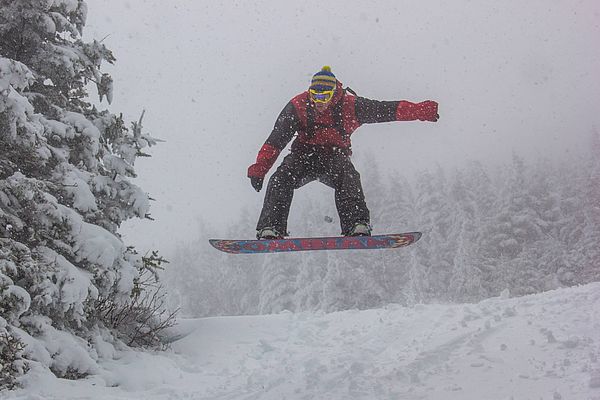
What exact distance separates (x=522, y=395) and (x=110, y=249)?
512 centimetres

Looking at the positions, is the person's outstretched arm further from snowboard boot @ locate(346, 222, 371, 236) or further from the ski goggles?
snowboard boot @ locate(346, 222, 371, 236)

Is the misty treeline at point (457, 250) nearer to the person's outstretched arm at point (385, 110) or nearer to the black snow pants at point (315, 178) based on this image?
the black snow pants at point (315, 178)

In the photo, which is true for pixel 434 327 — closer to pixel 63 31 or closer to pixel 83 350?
pixel 83 350

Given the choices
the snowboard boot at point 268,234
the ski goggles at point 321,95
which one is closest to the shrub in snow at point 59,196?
the snowboard boot at point 268,234

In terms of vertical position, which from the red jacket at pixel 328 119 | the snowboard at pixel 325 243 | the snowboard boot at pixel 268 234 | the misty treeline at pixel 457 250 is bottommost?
the snowboard at pixel 325 243

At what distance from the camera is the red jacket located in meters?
6.91

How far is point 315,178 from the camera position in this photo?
286 inches

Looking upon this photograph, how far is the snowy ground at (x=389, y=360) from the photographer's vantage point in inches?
219

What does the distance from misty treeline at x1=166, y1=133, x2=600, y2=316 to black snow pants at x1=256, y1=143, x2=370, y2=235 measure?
2433 cm

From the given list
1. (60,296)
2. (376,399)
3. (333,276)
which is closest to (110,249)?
(60,296)

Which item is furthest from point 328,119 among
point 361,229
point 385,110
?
point 361,229

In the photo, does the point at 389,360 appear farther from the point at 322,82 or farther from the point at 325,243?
the point at 322,82

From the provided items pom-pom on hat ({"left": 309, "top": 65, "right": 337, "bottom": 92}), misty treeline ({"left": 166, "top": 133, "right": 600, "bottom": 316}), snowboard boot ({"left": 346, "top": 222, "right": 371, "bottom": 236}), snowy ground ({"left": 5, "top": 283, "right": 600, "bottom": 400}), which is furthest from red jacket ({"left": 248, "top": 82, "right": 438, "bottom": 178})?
misty treeline ({"left": 166, "top": 133, "right": 600, "bottom": 316})

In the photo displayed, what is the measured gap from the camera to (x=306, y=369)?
22.5 ft
